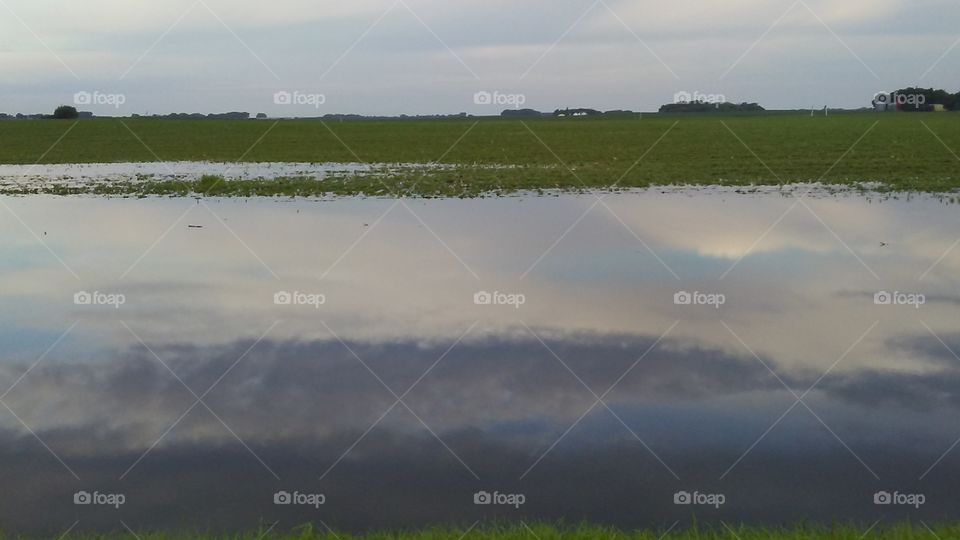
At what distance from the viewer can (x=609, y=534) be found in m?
4.91

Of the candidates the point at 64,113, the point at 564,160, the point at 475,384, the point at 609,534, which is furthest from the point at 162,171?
the point at 64,113

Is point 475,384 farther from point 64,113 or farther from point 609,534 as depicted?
point 64,113

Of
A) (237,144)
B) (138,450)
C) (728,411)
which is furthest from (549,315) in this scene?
(237,144)

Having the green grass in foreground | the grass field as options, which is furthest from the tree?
the green grass in foreground

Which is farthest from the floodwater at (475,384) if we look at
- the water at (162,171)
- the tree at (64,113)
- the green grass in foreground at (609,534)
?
the tree at (64,113)

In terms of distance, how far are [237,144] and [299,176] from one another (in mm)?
26966

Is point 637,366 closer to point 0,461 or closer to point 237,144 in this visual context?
point 0,461

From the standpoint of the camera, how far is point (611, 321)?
970 cm

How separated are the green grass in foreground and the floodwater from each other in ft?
0.87

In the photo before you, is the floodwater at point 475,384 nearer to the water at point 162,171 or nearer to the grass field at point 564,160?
the grass field at point 564,160

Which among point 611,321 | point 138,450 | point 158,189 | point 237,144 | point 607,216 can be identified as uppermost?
point 237,144

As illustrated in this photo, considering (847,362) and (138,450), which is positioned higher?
(847,362)

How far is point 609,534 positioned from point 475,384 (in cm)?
298

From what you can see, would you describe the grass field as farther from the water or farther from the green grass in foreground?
the green grass in foreground
